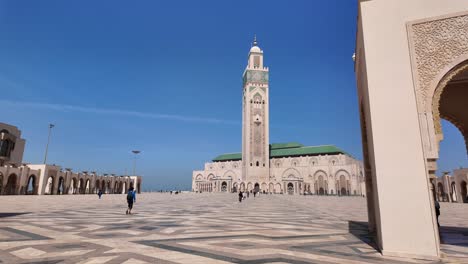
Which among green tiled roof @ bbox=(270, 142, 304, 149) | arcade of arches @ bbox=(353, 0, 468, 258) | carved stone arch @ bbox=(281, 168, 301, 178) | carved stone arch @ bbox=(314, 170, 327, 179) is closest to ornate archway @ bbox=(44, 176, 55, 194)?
arcade of arches @ bbox=(353, 0, 468, 258)

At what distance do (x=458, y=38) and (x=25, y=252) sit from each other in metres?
7.22

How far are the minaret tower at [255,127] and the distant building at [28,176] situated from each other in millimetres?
31949

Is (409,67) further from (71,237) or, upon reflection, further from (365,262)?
(71,237)

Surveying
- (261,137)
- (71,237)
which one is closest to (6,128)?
(71,237)

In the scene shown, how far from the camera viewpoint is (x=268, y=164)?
6188cm

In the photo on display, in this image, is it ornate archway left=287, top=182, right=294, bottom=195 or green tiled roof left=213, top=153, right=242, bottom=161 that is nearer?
ornate archway left=287, top=182, right=294, bottom=195

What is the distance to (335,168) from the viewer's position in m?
59.0

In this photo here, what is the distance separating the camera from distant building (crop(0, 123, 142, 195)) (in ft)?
89.3

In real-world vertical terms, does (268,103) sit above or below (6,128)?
above

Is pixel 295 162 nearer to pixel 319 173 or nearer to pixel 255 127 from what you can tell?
pixel 319 173

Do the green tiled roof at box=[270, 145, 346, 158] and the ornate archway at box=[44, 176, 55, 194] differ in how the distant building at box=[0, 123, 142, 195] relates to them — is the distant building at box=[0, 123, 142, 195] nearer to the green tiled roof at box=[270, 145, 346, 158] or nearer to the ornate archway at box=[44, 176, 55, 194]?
the ornate archway at box=[44, 176, 55, 194]

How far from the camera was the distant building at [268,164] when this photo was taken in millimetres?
58188

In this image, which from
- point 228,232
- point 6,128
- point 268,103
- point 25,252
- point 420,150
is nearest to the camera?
point 25,252

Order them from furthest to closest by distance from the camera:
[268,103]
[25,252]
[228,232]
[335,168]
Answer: [268,103] → [335,168] → [228,232] → [25,252]
